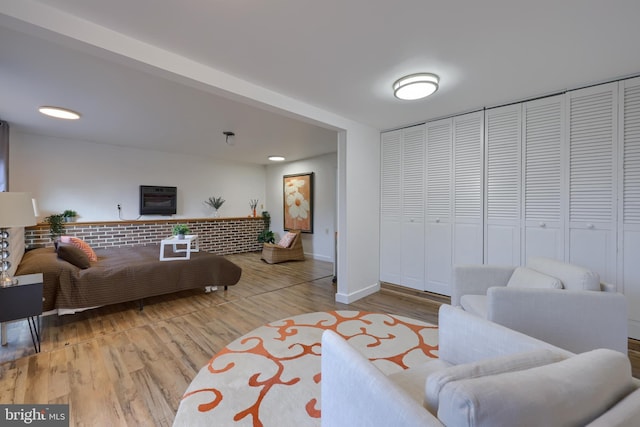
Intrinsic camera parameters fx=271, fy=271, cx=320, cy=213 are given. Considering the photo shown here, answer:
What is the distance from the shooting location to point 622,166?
2373mm

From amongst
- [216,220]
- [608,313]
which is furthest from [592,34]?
[216,220]

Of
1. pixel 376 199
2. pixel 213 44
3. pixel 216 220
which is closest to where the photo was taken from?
pixel 213 44

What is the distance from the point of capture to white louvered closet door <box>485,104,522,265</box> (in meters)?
2.91

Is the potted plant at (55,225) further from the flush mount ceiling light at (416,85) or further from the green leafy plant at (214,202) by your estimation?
the flush mount ceiling light at (416,85)

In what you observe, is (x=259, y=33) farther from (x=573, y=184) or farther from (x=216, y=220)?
(x=216, y=220)

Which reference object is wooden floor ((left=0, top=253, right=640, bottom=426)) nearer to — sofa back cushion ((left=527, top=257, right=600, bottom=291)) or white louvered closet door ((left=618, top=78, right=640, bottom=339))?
white louvered closet door ((left=618, top=78, right=640, bottom=339))

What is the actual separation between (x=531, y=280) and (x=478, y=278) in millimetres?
414

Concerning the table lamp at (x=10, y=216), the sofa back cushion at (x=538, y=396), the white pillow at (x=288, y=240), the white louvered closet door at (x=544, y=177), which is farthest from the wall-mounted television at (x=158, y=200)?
the sofa back cushion at (x=538, y=396)

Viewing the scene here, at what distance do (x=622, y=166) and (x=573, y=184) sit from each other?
1.12 feet

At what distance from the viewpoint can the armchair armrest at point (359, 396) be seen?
768 mm

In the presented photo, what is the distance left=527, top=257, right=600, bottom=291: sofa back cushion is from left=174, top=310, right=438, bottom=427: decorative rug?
108 centimetres

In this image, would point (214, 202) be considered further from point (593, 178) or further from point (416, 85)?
point (593, 178)

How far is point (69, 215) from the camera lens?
15.7 ft

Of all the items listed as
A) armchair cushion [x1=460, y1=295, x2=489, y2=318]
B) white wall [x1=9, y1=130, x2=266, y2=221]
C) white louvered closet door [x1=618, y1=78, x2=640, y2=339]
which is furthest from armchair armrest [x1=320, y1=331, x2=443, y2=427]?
white wall [x1=9, y1=130, x2=266, y2=221]
